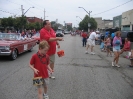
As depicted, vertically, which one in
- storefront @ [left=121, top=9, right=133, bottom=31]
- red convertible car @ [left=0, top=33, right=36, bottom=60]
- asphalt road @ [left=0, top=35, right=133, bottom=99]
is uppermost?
storefront @ [left=121, top=9, right=133, bottom=31]

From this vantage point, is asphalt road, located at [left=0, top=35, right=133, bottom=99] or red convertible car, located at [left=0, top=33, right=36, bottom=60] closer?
asphalt road, located at [left=0, top=35, right=133, bottom=99]

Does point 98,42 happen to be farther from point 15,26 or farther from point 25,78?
point 15,26

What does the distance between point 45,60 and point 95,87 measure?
7.07 ft

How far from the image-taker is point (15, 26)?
49.5 metres

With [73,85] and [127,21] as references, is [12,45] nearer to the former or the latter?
[73,85]

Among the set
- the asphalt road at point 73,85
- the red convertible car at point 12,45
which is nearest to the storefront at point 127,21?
the red convertible car at point 12,45

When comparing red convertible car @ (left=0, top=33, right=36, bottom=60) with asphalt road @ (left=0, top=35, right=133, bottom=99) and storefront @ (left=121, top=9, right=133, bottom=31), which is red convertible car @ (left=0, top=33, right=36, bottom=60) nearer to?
asphalt road @ (left=0, top=35, right=133, bottom=99)

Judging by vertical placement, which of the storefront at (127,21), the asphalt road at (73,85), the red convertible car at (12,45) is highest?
the storefront at (127,21)

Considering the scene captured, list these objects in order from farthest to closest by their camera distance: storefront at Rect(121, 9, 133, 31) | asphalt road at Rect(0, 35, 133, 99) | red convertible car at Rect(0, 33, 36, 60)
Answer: storefront at Rect(121, 9, 133, 31) → red convertible car at Rect(0, 33, 36, 60) → asphalt road at Rect(0, 35, 133, 99)

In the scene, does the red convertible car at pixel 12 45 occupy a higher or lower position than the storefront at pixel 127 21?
lower

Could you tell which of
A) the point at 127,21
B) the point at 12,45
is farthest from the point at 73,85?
the point at 127,21

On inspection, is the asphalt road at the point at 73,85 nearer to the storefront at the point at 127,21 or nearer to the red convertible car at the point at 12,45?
the red convertible car at the point at 12,45

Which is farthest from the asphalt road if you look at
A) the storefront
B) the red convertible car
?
the storefront

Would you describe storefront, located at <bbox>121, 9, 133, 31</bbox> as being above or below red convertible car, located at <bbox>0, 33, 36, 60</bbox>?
above
